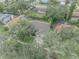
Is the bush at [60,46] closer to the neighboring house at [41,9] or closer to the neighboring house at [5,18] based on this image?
the neighboring house at [5,18]

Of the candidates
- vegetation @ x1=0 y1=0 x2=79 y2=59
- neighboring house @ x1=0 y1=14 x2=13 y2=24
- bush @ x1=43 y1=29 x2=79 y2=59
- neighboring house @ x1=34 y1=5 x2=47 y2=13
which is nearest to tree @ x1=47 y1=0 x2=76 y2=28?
vegetation @ x1=0 y1=0 x2=79 y2=59

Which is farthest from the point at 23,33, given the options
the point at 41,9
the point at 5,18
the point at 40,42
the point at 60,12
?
the point at 41,9

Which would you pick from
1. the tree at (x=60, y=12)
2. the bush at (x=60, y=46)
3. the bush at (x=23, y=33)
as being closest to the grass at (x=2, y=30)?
the bush at (x=23, y=33)

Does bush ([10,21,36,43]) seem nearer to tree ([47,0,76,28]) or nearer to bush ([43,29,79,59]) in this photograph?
bush ([43,29,79,59])

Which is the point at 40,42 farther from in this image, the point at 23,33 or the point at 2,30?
the point at 2,30

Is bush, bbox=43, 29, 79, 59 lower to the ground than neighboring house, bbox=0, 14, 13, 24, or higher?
higher

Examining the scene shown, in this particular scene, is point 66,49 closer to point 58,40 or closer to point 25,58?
point 58,40

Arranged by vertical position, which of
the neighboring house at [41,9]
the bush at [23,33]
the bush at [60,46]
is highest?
the bush at [60,46]

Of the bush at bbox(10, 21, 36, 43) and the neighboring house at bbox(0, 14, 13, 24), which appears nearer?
the bush at bbox(10, 21, 36, 43)

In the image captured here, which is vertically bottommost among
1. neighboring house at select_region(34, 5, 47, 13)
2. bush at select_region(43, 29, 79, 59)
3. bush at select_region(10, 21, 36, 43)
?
neighboring house at select_region(34, 5, 47, 13)

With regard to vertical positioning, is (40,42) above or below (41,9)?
above

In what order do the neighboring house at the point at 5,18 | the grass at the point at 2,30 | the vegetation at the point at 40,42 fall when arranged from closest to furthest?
the vegetation at the point at 40,42 → the grass at the point at 2,30 → the neighboring house at the point at 5,18

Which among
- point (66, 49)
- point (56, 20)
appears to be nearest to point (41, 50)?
point (66, 49)
